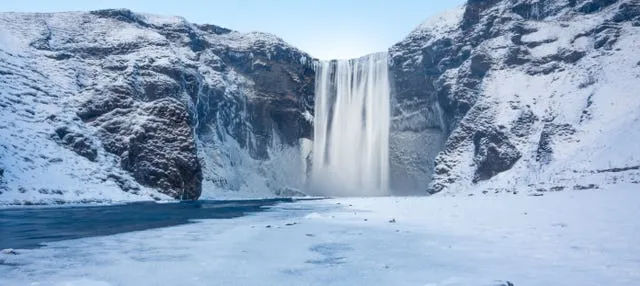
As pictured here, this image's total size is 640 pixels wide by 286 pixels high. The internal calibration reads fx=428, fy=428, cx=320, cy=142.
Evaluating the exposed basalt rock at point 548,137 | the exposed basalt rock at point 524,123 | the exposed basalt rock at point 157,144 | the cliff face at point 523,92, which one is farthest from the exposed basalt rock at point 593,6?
the exposed basalt rock at point 157,144

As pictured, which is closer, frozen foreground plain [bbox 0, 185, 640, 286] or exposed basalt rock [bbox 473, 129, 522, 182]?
frozen foreground plain [bbox 0, 185, 640, 286]

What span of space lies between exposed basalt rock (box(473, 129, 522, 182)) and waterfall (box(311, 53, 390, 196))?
28.6m

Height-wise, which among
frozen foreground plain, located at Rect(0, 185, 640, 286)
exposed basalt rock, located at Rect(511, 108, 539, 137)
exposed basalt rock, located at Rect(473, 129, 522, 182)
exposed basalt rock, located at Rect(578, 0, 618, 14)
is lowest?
frozen foreground plain, located at Rect(0, 185, 640, 286)

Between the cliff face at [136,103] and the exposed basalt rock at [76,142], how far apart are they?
0.45 feet

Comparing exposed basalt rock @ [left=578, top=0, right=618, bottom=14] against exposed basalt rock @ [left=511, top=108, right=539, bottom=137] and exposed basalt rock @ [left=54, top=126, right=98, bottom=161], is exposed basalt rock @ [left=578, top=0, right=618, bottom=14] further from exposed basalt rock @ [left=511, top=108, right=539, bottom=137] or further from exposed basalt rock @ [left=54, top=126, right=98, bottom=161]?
exposed basalt rock @ [left=54, top=126, right=98, bottom=161]

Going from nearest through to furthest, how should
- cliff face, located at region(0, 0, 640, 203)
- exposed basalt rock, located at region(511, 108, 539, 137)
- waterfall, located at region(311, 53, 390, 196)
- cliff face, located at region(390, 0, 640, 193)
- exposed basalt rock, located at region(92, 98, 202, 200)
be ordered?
cliff face, located at region(0, 0, 640, 203) < cliff face, located at region(390, 0, 640, 193) < exposed basalt rock, located at region(92, 98, 202, 200) < exposed basalt rock, located at region(511, 108, 539, 137) < waterfall, located at region(311, 53, 390, 196)

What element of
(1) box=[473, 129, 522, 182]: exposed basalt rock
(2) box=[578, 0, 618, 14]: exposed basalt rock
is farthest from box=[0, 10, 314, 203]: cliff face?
(2) box=[578, 0, 618, 14]: exposed basalt rock

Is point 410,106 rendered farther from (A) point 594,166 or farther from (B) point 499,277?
(B) point 499,277

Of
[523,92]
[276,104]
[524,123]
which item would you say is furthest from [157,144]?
[523,92]

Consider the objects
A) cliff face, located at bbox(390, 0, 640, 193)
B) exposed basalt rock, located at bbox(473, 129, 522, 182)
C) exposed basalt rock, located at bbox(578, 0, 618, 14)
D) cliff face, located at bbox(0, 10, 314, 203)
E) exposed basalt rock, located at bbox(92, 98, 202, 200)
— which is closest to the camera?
cliff face, located at bbox(0, 10, 314, 203)

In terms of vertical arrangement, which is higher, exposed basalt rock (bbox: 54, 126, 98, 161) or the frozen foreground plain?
exposed basalt rock (bbox: 54, 126, 98, 161)

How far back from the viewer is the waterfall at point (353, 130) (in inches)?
3728

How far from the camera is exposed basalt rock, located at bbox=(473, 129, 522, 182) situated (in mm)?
63175

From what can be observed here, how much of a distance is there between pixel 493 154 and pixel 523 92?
41.6 feet
